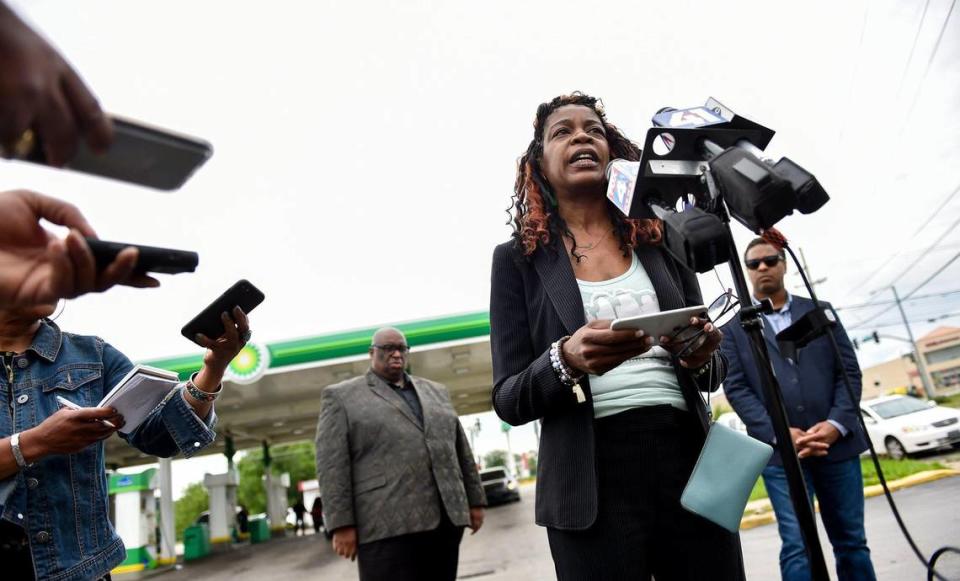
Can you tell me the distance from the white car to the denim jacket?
40.8ft

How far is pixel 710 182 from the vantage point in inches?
56.2

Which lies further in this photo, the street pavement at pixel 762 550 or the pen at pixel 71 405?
the street pavement at pixel 762 550

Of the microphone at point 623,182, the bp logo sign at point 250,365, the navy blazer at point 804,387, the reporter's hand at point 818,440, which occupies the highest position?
the bp logo sign at point 250,365

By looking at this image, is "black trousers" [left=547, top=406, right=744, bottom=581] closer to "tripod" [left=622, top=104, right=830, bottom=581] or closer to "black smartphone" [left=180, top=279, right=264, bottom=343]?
"tripod" [left=622, top=104, right=830, bottom=581]

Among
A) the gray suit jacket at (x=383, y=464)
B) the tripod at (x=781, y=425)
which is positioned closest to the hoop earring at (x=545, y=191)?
the tripod at (x=781, y=425)

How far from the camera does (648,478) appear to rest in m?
1.64

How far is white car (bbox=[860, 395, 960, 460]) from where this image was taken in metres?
11.9

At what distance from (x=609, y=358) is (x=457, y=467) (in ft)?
8.91

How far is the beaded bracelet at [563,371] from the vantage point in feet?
5.20

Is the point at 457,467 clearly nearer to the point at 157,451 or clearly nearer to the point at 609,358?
the point at 157,451

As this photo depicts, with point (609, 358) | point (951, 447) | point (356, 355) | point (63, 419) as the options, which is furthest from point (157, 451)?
point (951, 447)

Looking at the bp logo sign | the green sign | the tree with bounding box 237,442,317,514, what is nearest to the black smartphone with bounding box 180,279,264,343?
the bp logo sign

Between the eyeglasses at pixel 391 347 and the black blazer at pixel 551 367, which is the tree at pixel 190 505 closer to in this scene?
the eyeglasses at pixel 391 347

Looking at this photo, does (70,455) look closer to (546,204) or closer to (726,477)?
(546,204)
